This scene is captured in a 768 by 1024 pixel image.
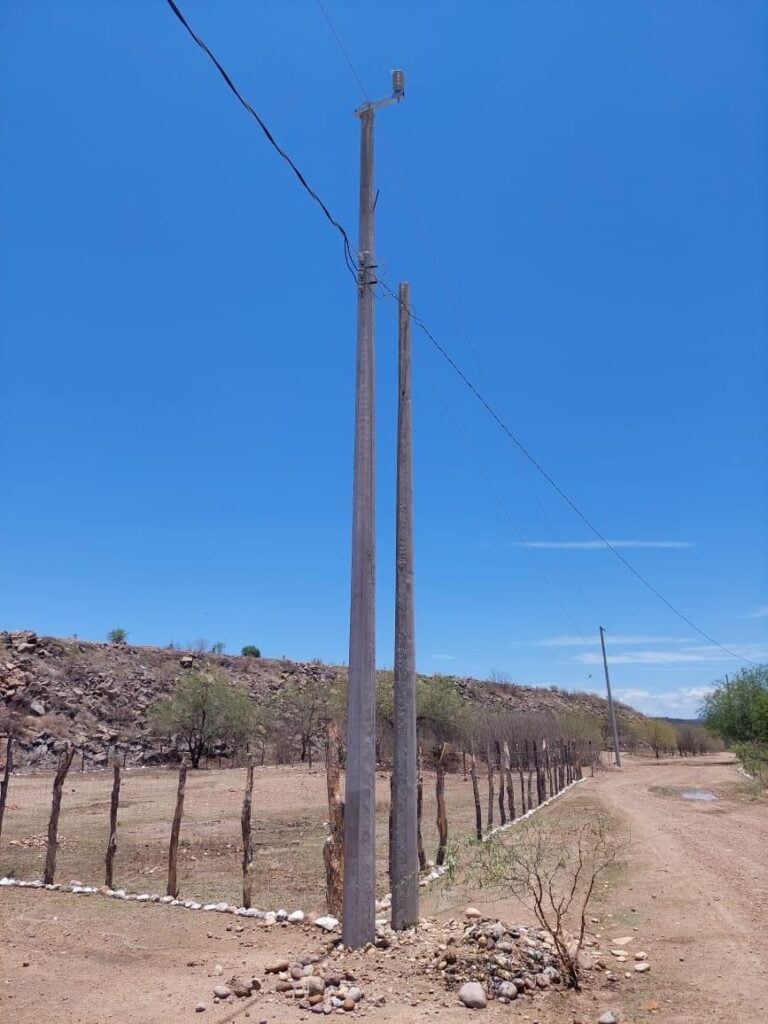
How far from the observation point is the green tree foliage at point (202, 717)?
41.8 meters

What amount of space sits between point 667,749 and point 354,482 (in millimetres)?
71969

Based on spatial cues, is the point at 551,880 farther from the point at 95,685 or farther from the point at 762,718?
the point at 95,685

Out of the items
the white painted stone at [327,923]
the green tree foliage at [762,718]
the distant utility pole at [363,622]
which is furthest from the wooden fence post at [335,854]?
the green tree foliage at [762,718]

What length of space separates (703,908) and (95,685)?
49361 mm

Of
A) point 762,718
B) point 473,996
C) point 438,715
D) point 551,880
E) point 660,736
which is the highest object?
point 438,715

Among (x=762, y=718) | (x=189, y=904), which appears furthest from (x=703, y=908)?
(x=762, y=718)

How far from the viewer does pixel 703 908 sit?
945 cm

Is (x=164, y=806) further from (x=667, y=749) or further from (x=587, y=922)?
(x=667, y=749)

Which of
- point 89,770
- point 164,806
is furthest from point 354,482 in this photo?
point 89,770

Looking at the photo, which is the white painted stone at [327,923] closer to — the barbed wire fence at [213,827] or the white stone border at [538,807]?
the barbed wire fence at [213,827]

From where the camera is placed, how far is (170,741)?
46125 mm

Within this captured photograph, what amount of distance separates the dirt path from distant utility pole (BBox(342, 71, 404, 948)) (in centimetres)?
265

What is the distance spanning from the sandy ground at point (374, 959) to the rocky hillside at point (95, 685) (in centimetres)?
3424

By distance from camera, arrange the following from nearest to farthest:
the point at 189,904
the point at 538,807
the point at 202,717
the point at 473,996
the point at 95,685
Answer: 1. the point at 473,996
2. the point at 189,904
3. the point at 538,807
4. the point at 202,717
5. the point at 95,685
